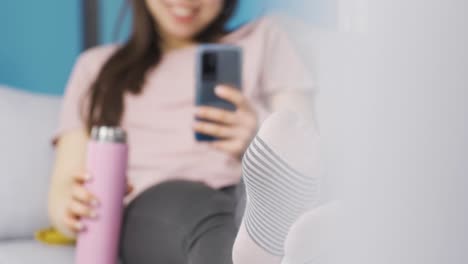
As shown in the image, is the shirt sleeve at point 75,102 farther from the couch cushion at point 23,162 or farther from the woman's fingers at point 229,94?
the woman's fingers at point 229,94

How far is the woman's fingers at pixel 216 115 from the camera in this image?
0.74 metres

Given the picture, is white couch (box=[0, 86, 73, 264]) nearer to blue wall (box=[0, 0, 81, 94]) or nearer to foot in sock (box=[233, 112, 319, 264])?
blue wall (box=[0, 0, 81, 94])

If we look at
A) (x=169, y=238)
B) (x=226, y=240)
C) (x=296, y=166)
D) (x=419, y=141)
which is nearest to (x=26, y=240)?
(x=169, y=238)

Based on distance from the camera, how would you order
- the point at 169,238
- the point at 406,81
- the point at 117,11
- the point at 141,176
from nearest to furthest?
1. the point at 406,81
2. the point at 169,238
3. the point at 141,176
4. the point at 117,11

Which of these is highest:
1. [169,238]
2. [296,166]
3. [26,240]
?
[296,166]

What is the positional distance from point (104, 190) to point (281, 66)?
1.15 feet

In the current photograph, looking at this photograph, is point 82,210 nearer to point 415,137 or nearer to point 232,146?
point 232,146

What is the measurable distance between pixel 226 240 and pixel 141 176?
1.16ft

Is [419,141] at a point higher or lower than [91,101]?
higher

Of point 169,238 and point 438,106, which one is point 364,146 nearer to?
point 438,106

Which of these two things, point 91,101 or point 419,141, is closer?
point 419,141

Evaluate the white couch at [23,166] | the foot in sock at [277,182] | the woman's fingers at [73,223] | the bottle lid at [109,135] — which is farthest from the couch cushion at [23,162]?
the foot in sock at [277,182]

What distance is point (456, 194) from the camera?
0.29 meters

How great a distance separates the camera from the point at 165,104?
2.81 ft
